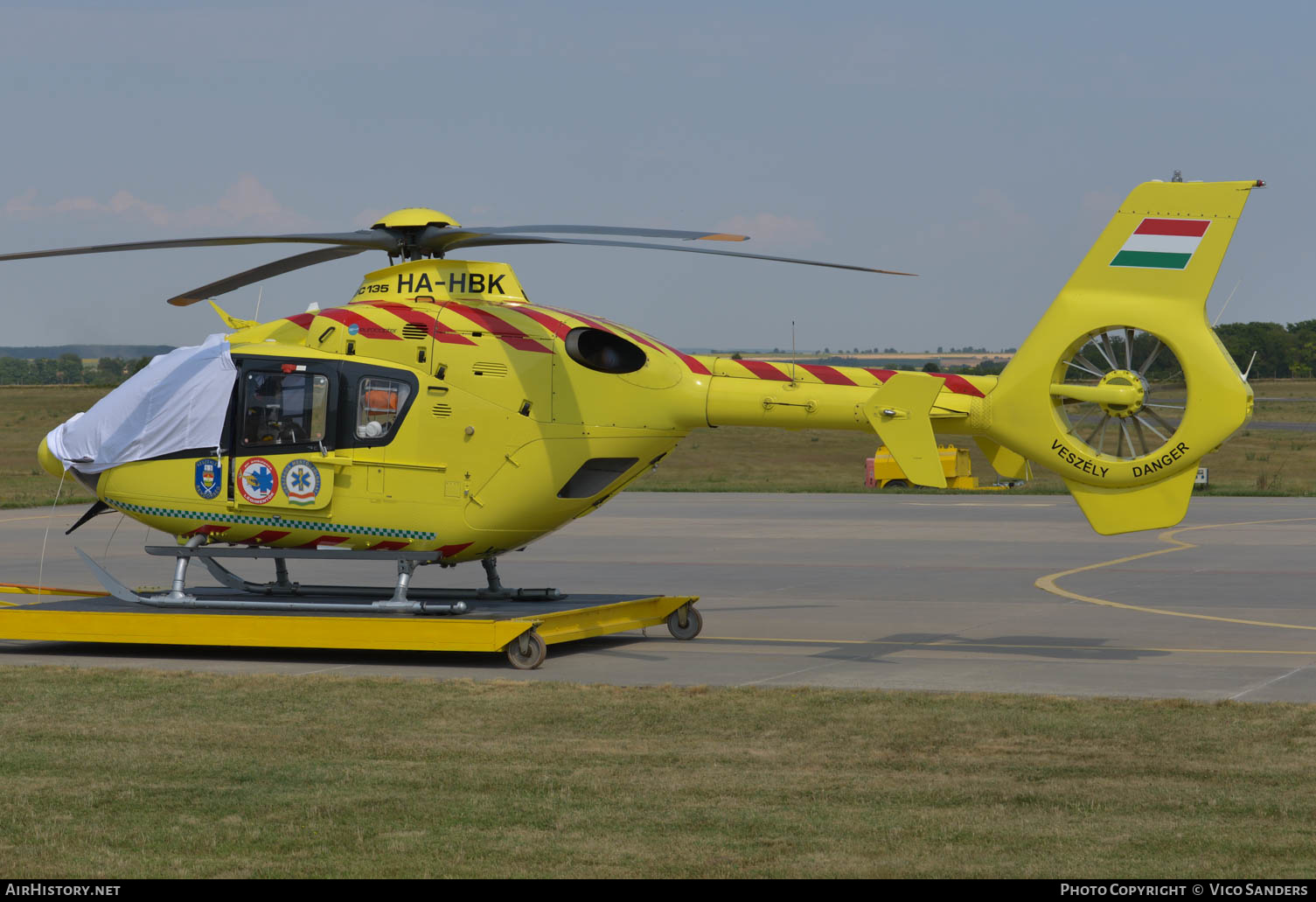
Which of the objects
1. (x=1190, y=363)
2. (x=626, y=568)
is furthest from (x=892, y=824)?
(x=626, y=568)

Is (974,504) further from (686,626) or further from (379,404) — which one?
(379,404)

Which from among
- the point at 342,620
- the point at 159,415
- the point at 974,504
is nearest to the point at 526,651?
the point at 342,620

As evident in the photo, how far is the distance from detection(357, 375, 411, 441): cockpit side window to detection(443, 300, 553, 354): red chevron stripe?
0.94 meters

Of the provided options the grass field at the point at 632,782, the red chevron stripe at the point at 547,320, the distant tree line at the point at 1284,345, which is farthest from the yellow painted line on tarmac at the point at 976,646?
the distant tree line at the point at 1284,345

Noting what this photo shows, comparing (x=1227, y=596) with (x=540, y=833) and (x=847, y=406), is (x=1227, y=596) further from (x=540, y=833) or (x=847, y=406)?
(x=540, y=833)

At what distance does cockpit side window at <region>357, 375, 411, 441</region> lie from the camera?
1531cm

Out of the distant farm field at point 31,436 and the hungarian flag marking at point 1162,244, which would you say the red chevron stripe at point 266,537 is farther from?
the hungarian flag marking at point 1162,244

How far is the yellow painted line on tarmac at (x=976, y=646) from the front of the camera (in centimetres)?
1538

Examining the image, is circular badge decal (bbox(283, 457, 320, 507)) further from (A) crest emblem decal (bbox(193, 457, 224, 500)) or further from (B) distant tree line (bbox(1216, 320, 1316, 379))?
(B) distant tree line (bbox(1216, 320, 1316, 379))

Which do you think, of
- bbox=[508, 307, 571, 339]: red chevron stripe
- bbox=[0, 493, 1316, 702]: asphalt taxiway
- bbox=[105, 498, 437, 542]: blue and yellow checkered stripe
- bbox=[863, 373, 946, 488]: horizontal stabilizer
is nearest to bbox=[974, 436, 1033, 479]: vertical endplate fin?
bbox=[863, 373, 946, 488]: horizontal stabilizer

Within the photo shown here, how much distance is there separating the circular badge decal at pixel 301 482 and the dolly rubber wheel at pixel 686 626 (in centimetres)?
402

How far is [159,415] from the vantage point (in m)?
15.7

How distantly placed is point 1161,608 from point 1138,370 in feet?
20.7

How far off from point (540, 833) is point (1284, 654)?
9544 millimetres
